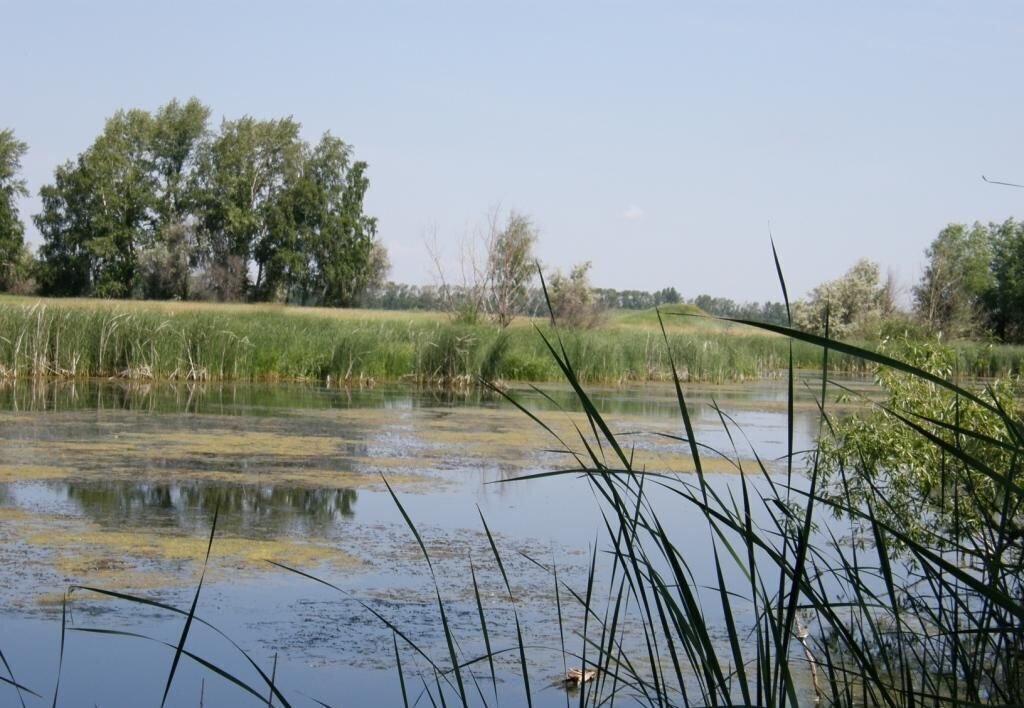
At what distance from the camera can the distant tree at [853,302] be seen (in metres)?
37.3

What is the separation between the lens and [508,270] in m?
27.7

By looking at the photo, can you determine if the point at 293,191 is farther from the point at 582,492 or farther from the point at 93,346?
the point at 582,492

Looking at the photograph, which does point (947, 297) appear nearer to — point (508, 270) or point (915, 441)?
point (508, 270)

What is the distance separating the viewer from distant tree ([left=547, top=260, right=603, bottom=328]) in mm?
31922

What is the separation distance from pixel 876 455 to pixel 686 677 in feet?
5.04

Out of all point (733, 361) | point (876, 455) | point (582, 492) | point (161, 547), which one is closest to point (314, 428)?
point (582, 492)

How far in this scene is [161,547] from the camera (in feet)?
18.3

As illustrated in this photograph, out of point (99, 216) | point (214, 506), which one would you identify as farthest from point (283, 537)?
point (99, 216)

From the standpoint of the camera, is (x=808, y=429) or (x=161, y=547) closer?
(x=161, y=547)

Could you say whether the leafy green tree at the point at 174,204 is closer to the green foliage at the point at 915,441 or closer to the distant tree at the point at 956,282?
the distant tree at the point at 956,282

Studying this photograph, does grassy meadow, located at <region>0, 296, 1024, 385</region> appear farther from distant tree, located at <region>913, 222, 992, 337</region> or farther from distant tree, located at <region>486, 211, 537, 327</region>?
distant tree, located at <region>913, 222, 992, 337</region>

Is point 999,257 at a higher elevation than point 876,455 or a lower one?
higher

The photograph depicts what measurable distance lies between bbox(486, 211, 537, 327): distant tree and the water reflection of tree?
1908cm

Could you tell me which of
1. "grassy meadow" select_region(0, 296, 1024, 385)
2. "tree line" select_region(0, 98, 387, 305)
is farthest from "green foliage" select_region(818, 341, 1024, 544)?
"tree line" select_region(0, 98, 387, 305)
